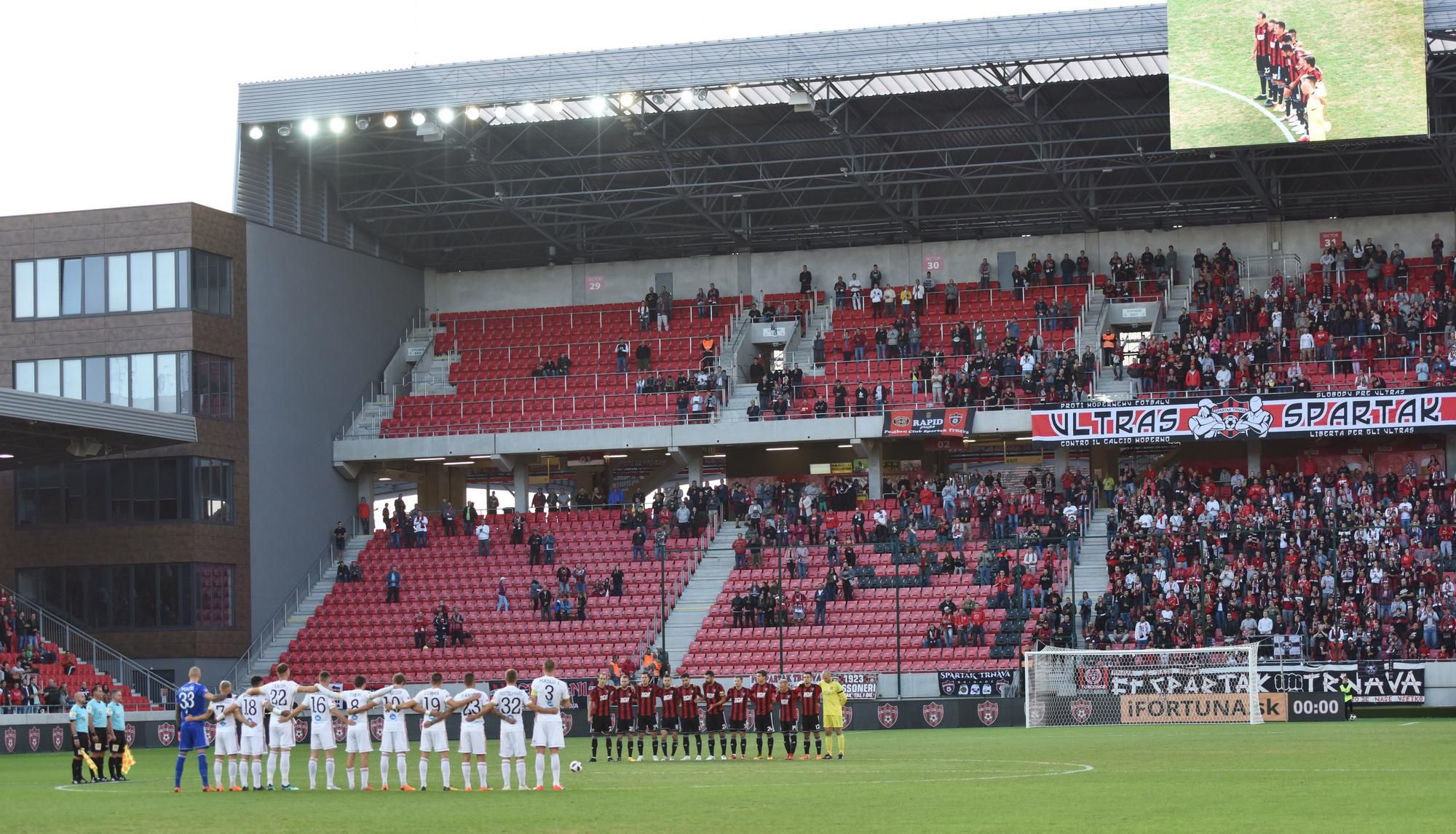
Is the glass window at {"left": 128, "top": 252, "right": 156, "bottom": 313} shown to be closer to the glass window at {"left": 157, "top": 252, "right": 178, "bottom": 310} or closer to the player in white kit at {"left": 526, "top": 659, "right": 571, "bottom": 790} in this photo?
the glass window at {"left": 157, "top": 252, "right": 178, "bottom": 310}

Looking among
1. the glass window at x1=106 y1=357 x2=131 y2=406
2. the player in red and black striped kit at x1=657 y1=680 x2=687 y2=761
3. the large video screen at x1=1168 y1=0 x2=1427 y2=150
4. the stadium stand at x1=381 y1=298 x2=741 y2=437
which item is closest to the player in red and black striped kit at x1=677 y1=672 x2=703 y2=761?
the player in red and black striped kit at x1=657 y1=680 x2=687 y2=761

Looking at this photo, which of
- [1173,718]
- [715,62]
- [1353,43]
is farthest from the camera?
[715,62]

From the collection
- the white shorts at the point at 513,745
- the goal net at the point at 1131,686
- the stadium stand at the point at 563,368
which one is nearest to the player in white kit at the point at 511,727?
the white shorts at the point at 513,745

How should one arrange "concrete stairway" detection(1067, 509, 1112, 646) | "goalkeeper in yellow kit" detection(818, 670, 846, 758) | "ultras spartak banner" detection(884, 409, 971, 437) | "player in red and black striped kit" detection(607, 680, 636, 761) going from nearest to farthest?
"goalkeeper in yellow kit" detection(818, 670, 846, 758) < "player in red and black striped kit" detection(607, 680, 636, 761) < "concrete stairway" detection(1067, 509, 1112, 646) < "ultras spartak banner" detection(884, 409, 971, 437)

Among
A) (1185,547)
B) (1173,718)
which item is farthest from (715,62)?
(1173,718)

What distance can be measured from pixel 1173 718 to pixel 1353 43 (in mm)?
17910

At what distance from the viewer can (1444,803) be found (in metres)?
18.9

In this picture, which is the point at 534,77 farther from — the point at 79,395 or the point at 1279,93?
the point at 1279,93

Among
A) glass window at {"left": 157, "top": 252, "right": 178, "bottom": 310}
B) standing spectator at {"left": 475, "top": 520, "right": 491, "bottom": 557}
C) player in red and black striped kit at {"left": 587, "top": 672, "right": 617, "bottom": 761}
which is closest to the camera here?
player in red and black striped kit at {"left": 587, "top": 672, "right": 617, "bottom": 761}

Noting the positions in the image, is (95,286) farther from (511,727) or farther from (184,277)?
(511,727)

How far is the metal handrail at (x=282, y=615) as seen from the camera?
54.2m

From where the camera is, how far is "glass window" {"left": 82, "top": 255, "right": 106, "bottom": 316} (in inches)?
2128

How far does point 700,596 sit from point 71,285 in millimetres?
20399

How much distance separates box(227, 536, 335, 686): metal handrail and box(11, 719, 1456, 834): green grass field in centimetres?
2039
